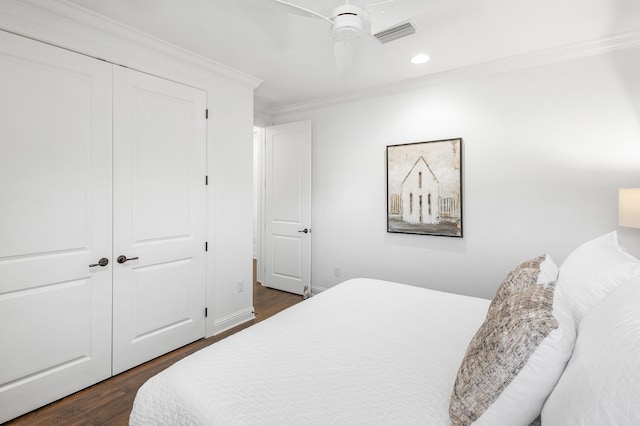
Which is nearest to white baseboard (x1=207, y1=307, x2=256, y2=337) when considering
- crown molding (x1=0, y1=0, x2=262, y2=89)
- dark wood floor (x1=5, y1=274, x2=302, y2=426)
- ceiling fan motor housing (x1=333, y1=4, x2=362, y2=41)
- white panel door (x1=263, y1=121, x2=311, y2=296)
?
dark wood floor (x1=5, y1=274, x2=302, y2=426)

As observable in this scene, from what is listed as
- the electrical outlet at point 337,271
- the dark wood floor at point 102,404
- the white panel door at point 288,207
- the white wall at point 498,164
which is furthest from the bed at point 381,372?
the white panel door at point 288,207

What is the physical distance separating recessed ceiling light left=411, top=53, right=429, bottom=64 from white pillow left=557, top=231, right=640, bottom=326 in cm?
204

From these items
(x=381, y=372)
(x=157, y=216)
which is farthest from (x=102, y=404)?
(x=381, y=372)

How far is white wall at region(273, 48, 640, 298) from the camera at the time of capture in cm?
255

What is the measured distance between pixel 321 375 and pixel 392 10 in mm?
1933

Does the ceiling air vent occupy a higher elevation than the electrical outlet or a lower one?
higher

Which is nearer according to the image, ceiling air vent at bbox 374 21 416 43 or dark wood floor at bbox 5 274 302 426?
dark wood floor at bbox 5 274 302 426

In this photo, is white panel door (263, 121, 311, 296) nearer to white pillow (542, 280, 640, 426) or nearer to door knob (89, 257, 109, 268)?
door knob (89, 257, 109, 268)

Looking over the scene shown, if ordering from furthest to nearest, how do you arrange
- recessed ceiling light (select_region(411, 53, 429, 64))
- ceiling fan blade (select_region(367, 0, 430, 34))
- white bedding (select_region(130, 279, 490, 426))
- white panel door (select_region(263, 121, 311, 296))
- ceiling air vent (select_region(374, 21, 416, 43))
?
white panel door (select_region(263, 121, 311, 296)) < recessed ceiling light (select_region(411, 53, 429, 64)) < ceiling air vent (select_region(374, 21, 416, 43)) < ceiling fan blade (select_region(367, 0, 430, 34)) < white bedding (select_region(130, 279, 490, 426))

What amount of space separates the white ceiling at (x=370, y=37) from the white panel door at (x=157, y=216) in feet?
1.57

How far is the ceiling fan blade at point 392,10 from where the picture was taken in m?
1.72

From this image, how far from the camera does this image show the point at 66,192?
2117mm

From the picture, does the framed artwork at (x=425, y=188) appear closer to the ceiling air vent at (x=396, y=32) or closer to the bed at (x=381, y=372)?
the ceiling air vent at (x=396, y=32)

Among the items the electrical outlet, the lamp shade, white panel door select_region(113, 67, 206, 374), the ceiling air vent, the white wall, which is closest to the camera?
the lamp shade
